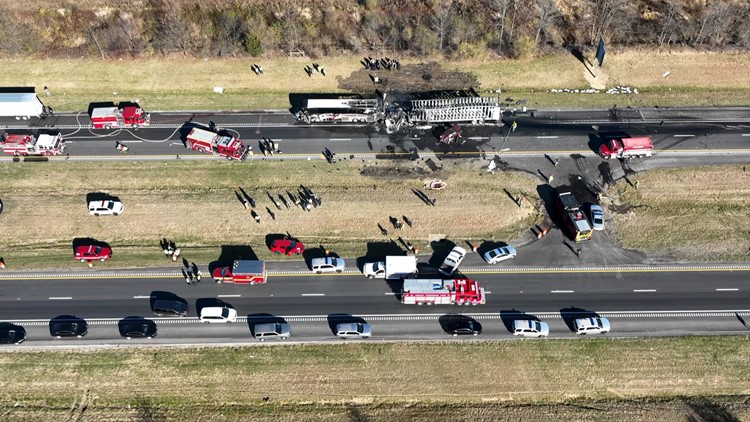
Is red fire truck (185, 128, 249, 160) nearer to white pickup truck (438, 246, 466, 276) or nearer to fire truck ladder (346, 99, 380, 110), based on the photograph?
fire truck ladder (346, 99, 380, 110)

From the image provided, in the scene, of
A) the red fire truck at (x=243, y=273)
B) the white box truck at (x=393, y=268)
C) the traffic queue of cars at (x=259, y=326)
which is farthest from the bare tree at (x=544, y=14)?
the red fire truck at (x=243, y=273)

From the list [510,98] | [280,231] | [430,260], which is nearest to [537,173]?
[510,98]

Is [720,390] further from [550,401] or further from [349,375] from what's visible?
[349,375]

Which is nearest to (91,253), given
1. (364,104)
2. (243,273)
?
(243,273)

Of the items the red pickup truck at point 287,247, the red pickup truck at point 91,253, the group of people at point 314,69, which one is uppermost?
the group of people at point 314,69

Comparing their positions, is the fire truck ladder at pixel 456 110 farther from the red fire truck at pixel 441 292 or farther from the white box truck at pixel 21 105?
the white box truck at pixel 21 105

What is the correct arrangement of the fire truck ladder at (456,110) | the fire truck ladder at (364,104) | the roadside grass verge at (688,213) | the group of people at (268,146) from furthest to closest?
the fire truck ladder at (364,104)
the fire truck ladder at (456,110)
the group of people at (268,146)
the roadside grass verge at (688,213)

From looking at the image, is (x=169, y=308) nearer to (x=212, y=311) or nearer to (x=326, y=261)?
(x=212, y=311)
